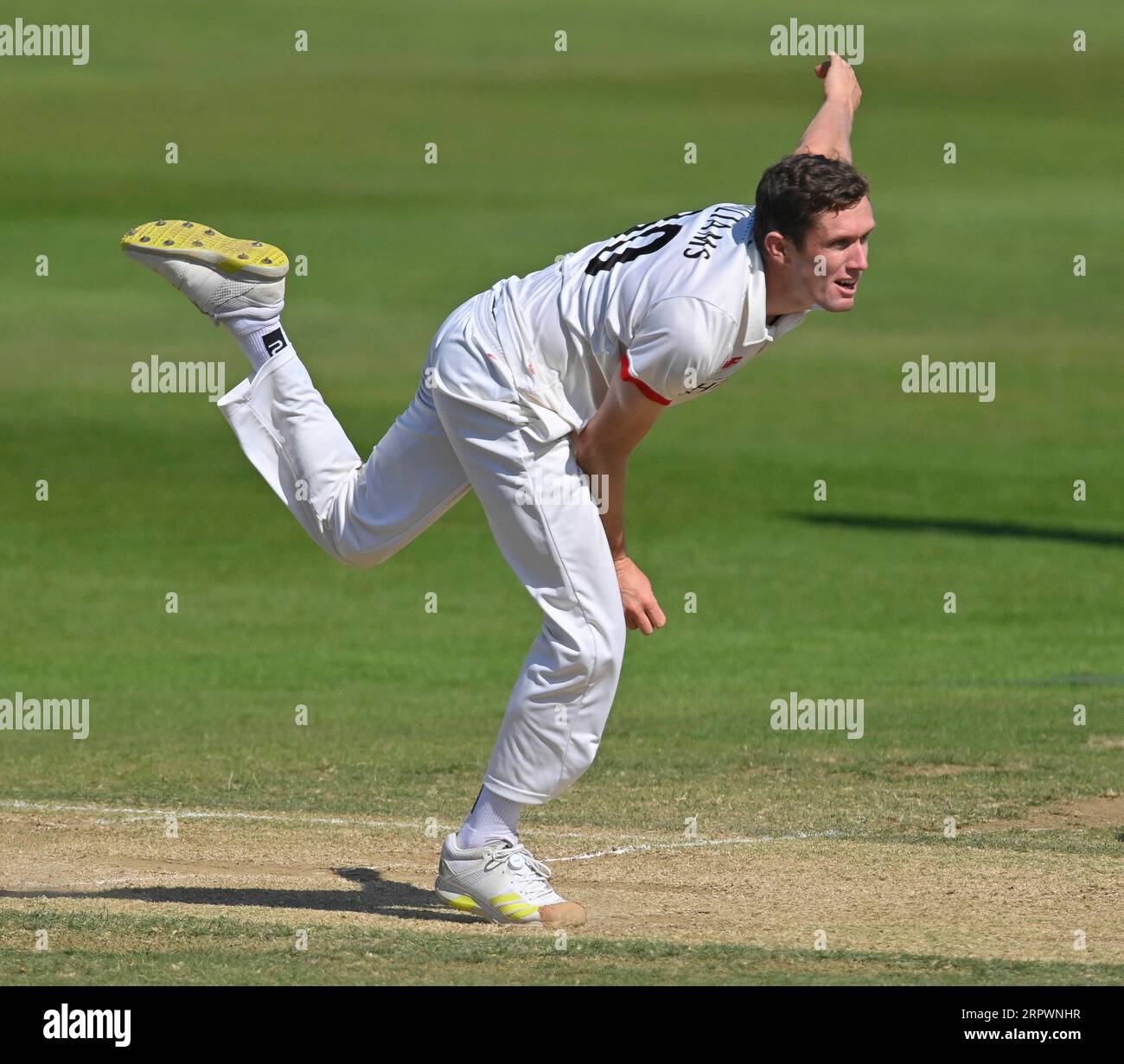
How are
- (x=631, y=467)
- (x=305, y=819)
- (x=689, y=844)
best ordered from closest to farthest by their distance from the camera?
(x=689, y=844)
(x=305, y=819)
(x=631, y=467)

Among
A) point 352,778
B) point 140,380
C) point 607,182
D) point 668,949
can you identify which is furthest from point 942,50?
point 668,949

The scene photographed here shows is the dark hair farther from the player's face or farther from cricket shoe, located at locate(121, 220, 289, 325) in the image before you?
cricket shoe, located at locate(121, 220, 289, 325)

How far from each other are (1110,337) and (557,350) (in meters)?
33.6

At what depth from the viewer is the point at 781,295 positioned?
7000 millimetres

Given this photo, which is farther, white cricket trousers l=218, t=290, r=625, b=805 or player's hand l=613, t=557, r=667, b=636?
player's hand l=613, t=557, r=667, b=636

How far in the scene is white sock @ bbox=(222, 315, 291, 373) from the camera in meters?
8.33

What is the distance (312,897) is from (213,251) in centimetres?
253

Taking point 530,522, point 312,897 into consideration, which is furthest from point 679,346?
point 312,897

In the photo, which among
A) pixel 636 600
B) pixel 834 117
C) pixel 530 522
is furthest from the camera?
pixel 834 117

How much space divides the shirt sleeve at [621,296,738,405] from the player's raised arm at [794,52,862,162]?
0.80 m

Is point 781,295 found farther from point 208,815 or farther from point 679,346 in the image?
point 208,815

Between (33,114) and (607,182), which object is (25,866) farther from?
(33,114)

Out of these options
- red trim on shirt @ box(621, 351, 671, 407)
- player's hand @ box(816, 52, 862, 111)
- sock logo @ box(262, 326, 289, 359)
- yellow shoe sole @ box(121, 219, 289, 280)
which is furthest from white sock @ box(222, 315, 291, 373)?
player's hand @ box(816, 52, 862, 111)

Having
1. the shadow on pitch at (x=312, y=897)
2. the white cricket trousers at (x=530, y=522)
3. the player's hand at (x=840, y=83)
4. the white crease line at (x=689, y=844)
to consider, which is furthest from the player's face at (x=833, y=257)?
the white crease line at (x=689, y=844)
